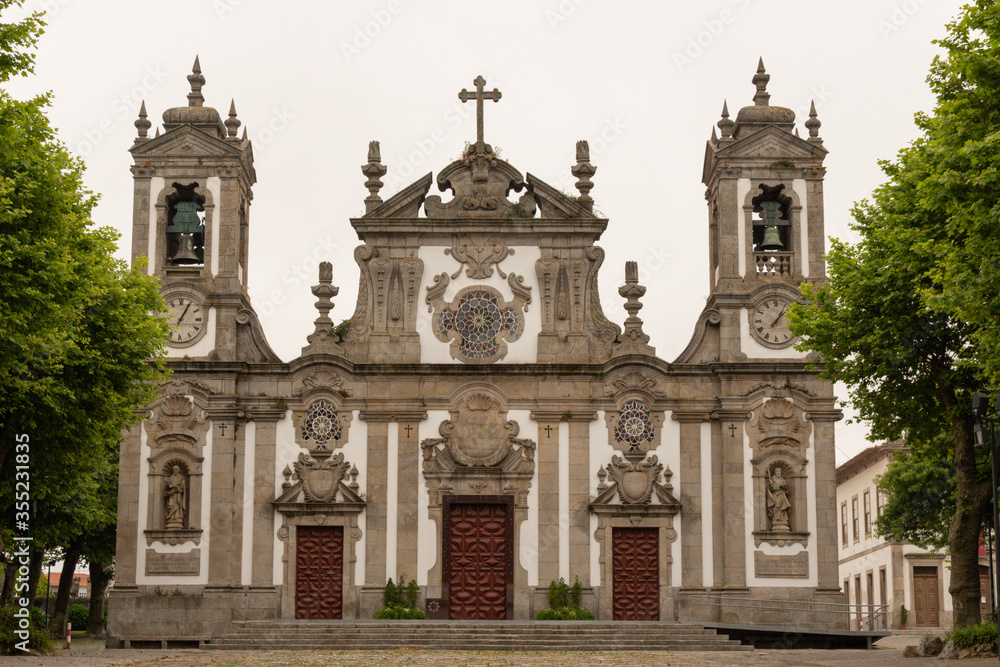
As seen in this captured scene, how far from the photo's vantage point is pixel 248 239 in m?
35.0

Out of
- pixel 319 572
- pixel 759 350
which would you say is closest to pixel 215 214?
pixel 319 572

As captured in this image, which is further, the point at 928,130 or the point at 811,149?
the point at 811,149

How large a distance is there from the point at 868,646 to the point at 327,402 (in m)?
13.6

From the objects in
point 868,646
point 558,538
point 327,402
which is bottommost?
point 868,646

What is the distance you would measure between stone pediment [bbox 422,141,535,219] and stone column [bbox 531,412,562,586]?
16.9 ft

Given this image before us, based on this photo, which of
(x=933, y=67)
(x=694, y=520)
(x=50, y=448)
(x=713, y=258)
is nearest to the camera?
(x=933, y=67)

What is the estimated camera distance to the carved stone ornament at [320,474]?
31875 millimetres

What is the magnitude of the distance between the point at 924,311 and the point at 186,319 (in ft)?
57.9

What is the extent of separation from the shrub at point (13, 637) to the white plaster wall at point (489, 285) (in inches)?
435

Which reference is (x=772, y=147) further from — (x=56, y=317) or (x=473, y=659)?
(x=56, y=317)

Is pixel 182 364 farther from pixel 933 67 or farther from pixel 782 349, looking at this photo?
pixel 933 67

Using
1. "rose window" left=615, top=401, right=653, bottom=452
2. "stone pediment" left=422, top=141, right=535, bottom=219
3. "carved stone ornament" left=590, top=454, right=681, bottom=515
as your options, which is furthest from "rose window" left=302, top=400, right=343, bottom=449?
"rose window" left=615, top=401, right=653, bottom=452

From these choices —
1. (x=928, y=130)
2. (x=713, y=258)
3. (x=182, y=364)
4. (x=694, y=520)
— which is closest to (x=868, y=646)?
(x=694, y=520)

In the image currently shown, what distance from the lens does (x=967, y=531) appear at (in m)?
24.5
